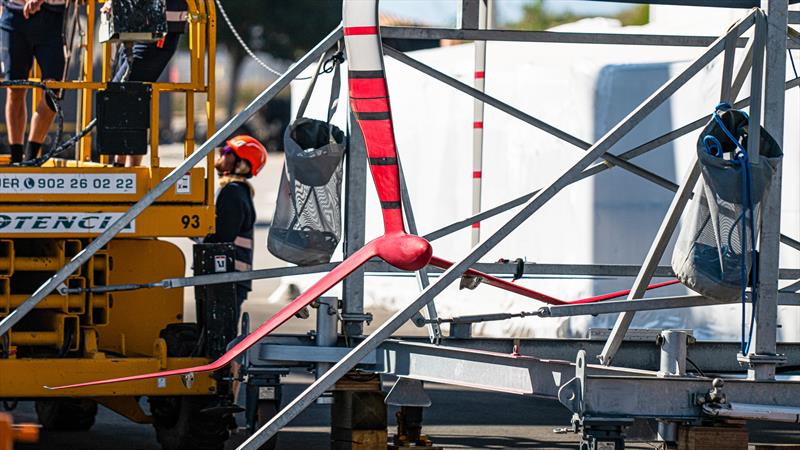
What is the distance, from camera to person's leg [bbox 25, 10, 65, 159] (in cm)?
1098

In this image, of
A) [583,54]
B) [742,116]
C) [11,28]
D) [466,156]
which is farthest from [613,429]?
[466,156]

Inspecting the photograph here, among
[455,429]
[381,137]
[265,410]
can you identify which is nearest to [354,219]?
[265,410]

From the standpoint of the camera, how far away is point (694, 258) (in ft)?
22.9

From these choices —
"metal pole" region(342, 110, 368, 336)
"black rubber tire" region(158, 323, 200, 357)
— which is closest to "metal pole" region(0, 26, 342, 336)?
"metal pole" region(342, 110, 368, 336)

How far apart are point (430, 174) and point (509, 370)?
965 cm

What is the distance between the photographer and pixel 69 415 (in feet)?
36.8

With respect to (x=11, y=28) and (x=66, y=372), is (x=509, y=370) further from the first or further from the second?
(x=11, y=28)

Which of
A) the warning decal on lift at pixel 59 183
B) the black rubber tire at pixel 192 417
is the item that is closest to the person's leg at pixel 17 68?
the warning decal on lift at pixel 59 183

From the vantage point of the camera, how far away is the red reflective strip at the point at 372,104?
6.64 meters

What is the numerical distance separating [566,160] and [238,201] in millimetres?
4487

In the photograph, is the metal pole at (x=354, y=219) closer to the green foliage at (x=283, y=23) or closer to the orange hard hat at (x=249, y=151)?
the orange hard hat at (x=249, y=151)

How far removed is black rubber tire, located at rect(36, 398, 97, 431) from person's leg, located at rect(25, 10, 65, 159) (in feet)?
5.73

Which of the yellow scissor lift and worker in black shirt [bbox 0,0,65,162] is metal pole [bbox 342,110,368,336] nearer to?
the yellow scissor lift

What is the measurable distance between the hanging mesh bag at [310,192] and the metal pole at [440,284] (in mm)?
1573
